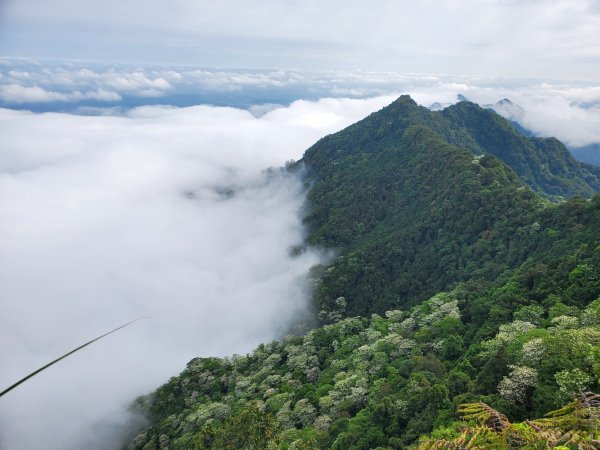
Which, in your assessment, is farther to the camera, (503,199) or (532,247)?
(503,199)

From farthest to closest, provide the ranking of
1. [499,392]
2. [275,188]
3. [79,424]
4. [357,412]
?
[275,188] < [79,424] < [357,412] < [499,392]

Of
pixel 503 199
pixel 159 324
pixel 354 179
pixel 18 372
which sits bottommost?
pixel 18 372

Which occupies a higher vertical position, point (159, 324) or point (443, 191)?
point (443, 191)

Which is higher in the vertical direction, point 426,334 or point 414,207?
point 414,207

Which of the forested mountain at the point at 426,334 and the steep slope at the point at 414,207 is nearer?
the forested mountain at the point at 426,334

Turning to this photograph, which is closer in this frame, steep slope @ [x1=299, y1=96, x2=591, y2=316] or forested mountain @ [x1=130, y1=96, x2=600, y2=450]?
forested mountain @ [x1=130, y1=96, x2=600, y2=450]

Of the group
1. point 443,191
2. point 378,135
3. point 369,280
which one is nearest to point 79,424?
point 369,280

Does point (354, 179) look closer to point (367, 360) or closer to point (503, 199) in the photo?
point (503, 199)

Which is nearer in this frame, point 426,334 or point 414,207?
point 426,334
